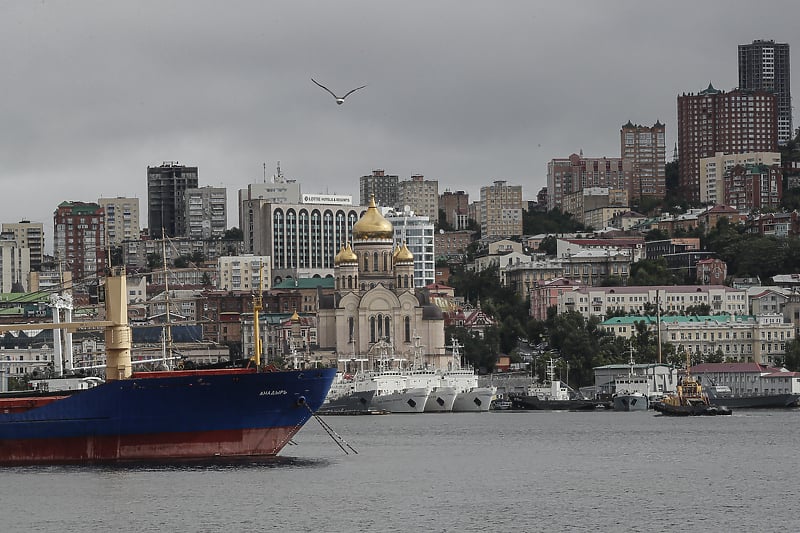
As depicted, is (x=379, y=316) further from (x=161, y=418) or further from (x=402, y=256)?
(x=161, y=418)

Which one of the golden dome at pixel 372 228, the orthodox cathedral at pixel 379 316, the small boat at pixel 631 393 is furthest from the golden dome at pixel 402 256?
the small boat at pixel 631 393

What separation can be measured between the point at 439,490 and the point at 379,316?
101295mm

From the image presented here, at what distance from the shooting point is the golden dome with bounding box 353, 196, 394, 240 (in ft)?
550

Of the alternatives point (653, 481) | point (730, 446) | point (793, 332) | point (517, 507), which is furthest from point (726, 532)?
point (793, 332)

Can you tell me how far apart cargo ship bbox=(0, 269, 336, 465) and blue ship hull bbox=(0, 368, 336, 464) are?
3cm

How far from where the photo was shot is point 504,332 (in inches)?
6959

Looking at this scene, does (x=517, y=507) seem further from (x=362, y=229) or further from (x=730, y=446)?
(x=362, y=229)

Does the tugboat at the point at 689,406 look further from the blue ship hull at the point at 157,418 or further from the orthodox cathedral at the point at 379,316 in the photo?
the blue ship hull at the point at 157,418

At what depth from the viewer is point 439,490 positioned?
60781 mm

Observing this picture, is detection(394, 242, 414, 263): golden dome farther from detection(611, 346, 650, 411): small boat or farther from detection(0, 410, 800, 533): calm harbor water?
detection(0, 410, 800, 533): calm harbor water

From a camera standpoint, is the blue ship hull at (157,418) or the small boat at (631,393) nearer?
the blue ship hull at (157,418)

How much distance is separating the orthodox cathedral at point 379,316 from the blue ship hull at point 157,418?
292 ft

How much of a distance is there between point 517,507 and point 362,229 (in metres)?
112

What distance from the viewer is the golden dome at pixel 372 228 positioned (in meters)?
168
